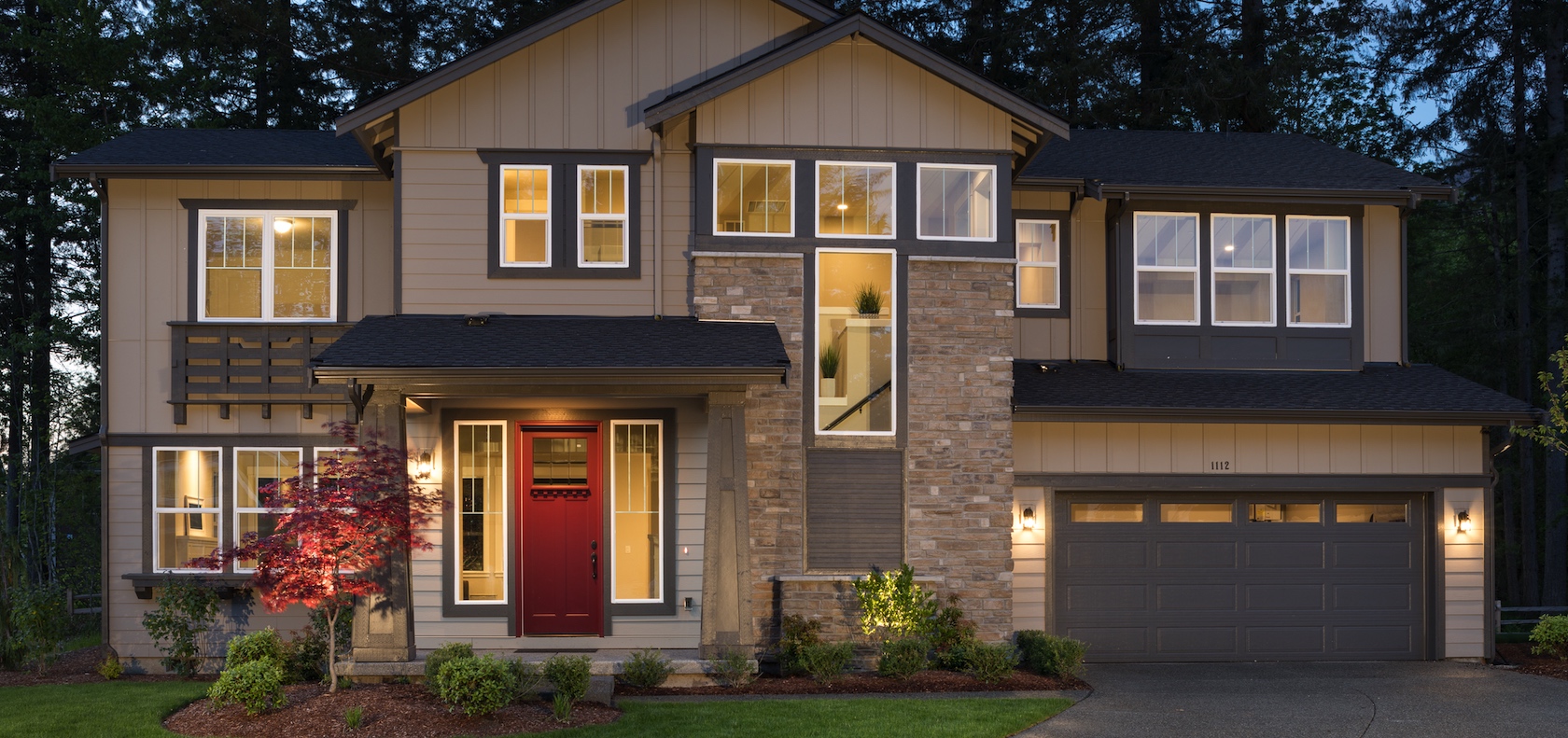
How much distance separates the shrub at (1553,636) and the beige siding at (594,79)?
10723mm

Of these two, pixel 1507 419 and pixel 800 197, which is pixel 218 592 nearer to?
pixel 800 197

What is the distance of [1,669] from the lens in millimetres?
12742

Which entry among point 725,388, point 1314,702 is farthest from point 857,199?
point 1314,702

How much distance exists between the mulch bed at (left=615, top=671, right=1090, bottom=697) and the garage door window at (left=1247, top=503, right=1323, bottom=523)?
11.9 ft

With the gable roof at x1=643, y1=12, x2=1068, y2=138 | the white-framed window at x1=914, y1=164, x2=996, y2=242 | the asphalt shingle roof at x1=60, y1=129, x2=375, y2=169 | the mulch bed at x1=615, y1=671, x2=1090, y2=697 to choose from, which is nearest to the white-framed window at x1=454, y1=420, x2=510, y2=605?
the mulch bed at x1=615, y1=671, x2=1090, y2=697

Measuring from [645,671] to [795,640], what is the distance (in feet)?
5.17

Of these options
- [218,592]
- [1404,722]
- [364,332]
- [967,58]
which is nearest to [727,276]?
[364,332]

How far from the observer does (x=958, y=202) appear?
40.7 feet

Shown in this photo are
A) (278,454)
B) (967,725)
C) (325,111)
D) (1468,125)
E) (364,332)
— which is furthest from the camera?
(325,111)

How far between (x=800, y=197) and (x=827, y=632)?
434 cm

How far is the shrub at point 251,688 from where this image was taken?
933 cm

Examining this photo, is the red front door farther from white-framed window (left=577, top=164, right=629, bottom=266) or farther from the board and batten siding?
the board and batten siding

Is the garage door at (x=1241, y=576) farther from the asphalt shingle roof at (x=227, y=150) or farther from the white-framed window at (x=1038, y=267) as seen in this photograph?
the asphalt shingle roof at (x=227, y=150)

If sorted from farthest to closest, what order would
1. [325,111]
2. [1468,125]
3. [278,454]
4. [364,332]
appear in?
[325,111]
[1468,125]
[278,454]
[364,332]
